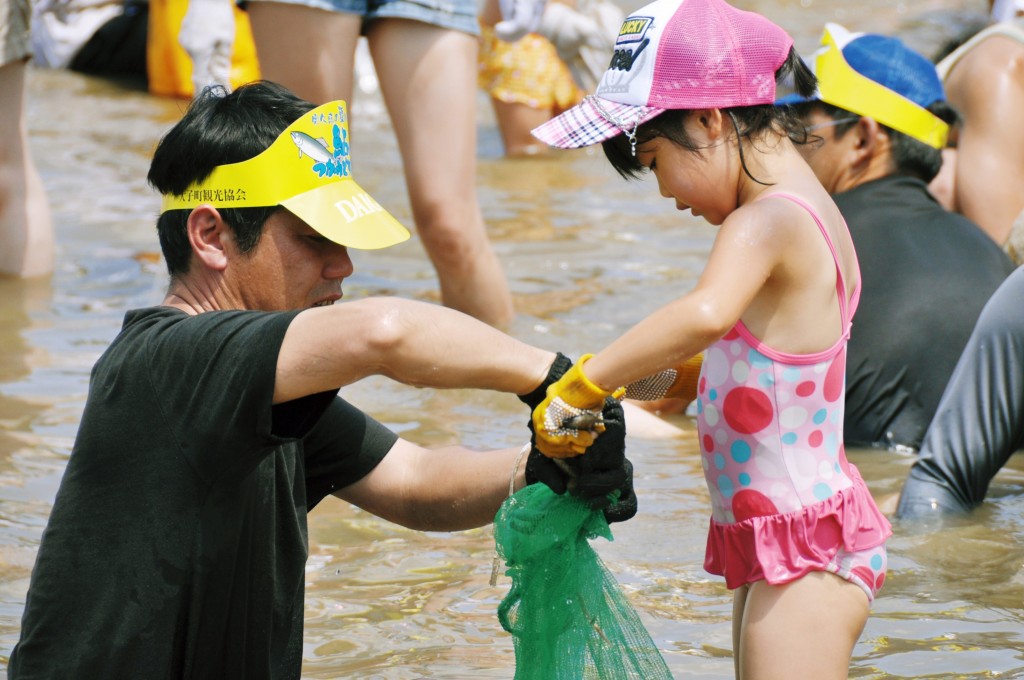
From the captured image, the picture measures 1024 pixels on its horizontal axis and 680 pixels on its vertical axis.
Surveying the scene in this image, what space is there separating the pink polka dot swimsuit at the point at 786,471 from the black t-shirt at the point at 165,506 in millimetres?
871

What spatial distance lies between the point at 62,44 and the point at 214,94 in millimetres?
9238

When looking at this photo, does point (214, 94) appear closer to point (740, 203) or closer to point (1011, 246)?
point (740, 203)

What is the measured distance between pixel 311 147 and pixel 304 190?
0.28ft

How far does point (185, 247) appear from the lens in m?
2.40

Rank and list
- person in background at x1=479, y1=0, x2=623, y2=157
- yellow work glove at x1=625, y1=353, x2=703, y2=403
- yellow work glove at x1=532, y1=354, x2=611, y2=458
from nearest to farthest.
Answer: yellow work glove at x1=532, y1=354, x2=611, y2=458, yellow work glove at x1=625, y1=353, x2=703, y2=403, person in background at x1=479, y1=0, x2=623, y2=157

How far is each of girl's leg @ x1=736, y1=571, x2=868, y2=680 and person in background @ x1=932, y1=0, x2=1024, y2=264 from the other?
3.01m

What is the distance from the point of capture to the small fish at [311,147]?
2.39 m

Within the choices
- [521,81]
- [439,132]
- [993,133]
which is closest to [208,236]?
[439,132]

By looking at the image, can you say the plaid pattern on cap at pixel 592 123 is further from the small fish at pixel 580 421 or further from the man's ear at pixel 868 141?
the man's ear at pixel 868 141

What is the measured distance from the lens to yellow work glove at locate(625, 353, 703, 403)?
3.48 metres

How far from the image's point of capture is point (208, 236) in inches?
93.8

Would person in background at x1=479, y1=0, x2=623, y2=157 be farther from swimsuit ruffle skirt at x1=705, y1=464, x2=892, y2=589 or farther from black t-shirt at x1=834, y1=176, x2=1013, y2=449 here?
swimsuit ruffle skirt at x1=705, y1=464, x2=892, y2=589

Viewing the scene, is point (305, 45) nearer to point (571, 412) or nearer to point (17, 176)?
point (17, 176)

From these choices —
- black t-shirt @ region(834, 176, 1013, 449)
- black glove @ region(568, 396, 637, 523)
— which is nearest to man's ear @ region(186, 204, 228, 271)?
black glove @ region(568, 396, 637, 523)
